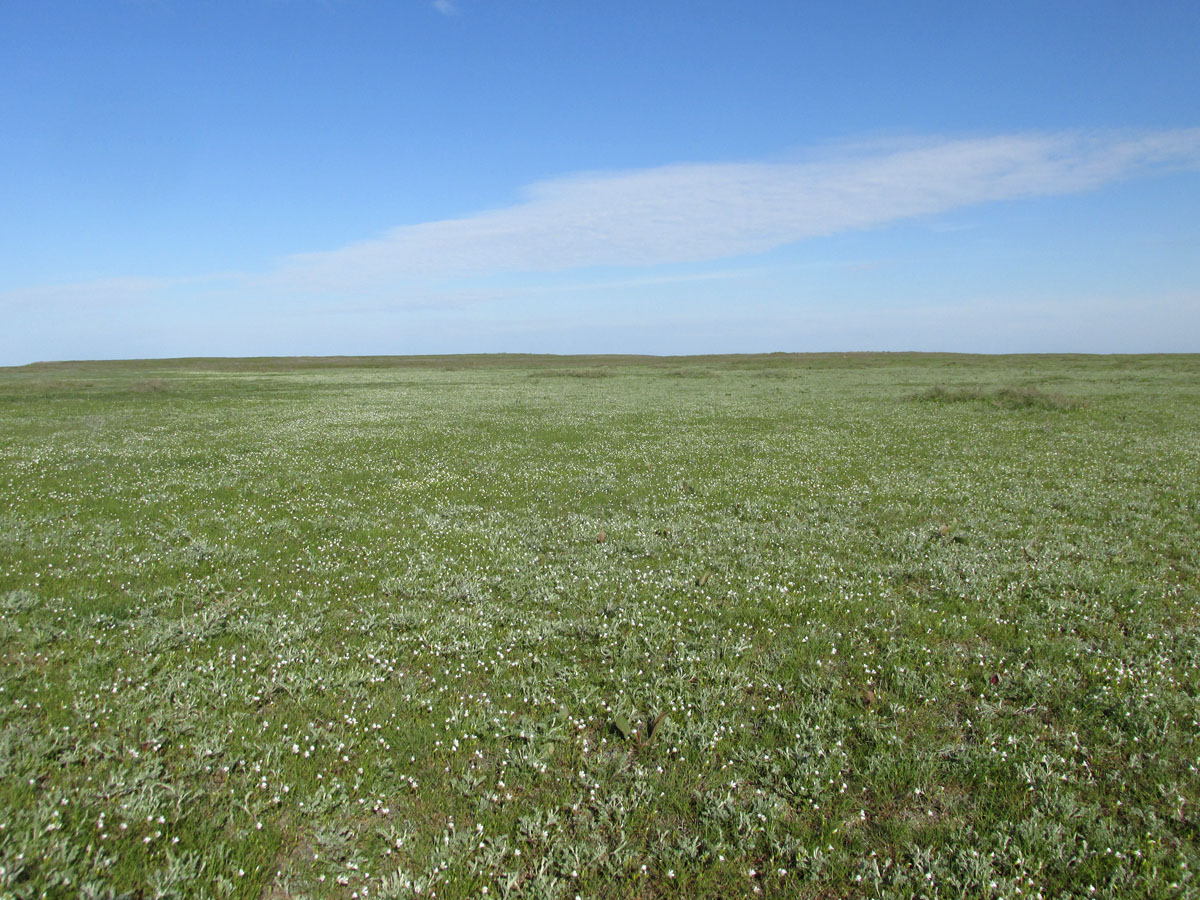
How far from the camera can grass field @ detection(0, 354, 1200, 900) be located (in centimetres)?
500

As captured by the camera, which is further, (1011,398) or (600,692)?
(1011,398)

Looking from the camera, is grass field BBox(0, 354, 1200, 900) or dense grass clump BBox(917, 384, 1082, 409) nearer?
grass field BBox(0, 354, 1200, 900)

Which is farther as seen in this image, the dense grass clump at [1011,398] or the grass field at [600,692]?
the dense grass clump at [1011,398]

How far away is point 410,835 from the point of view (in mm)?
5207

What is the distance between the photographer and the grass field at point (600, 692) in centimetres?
500

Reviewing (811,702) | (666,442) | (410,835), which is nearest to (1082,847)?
(811,702)

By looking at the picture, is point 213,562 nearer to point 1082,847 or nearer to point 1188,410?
point 1082,847

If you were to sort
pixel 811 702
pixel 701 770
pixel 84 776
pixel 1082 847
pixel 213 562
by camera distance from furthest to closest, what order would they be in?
pixel 213 562
pixel 811 702
pixel 701 770
pixel 84 776
pixel 1082 847

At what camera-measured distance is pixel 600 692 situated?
7.46 metres

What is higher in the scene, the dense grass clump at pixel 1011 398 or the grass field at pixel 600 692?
the dense grass clump at pixel 1011 398

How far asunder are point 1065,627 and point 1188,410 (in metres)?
41.3

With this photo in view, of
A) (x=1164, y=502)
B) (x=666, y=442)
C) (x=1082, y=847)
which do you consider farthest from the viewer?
(x=666, y=442)

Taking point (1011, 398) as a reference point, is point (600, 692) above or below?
below

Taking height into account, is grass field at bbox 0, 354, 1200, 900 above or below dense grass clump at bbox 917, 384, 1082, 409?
below
